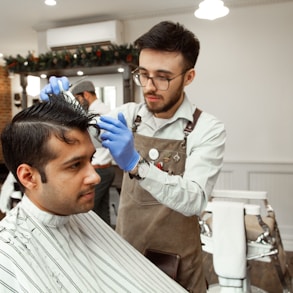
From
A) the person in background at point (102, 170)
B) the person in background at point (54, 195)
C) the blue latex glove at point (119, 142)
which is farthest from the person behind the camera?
the person in background at point (102, 170)

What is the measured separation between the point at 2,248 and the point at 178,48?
0.87 meters

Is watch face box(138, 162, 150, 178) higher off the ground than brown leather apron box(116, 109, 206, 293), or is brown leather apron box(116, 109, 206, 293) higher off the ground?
watch face box(138, 162, 150, 178)

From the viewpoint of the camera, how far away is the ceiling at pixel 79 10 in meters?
3.58

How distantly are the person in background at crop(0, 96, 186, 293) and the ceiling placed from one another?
3.00 metres

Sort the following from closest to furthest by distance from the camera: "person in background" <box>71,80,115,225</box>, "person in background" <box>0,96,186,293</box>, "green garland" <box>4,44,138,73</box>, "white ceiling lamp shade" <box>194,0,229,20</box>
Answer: "person in background" <box>0,96,186,293</box>
"white ceiling lamp shade" <box>194,0,229,20</box>
"person in background" <box>71,80,115,225</box>
"green garland" <box>4,44,138,73</box>

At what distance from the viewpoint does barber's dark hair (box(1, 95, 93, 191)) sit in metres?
0.86

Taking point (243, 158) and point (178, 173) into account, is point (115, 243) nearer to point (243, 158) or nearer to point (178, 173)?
point (178, 173)

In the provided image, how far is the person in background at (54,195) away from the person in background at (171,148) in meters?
0.30

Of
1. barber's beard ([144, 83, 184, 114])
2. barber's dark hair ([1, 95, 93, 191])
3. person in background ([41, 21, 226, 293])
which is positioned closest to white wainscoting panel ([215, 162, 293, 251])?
person in background ([41, 21, 226, 293])

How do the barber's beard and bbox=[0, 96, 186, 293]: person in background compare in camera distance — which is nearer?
bbox=[0, 96, 186, 293]: person in background

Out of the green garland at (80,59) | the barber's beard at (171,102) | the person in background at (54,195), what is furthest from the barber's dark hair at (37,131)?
the green garland at (80,59)

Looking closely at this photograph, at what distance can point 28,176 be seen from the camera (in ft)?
2.91

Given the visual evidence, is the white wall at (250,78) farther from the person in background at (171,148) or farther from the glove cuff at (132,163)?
the glove cuff at (132,163)

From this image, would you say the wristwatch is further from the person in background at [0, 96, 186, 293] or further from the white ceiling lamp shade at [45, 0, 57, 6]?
the white ceiling lamp shade at [45, 0, 57, 6]
